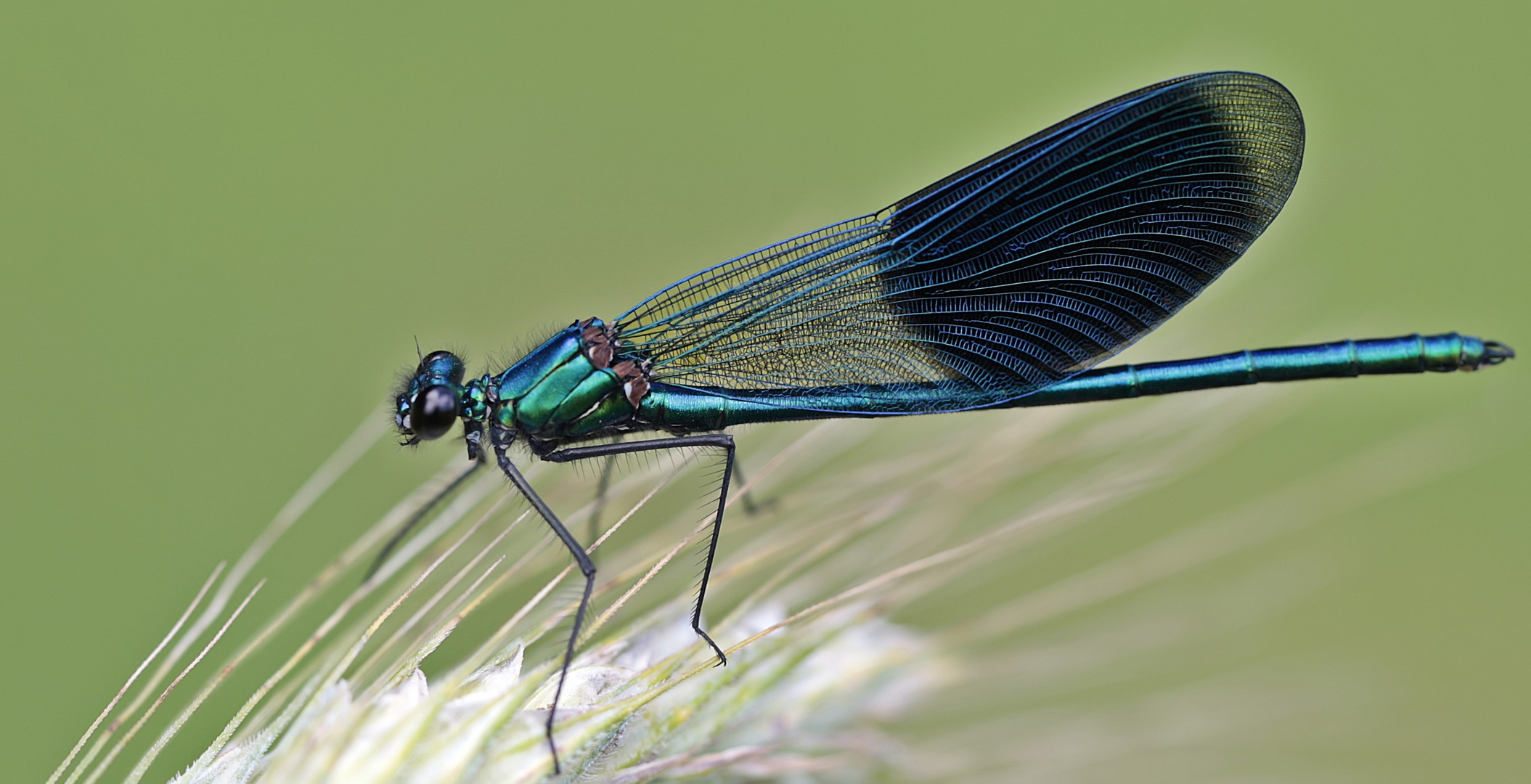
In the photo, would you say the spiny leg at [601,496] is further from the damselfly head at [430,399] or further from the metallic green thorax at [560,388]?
the damselfly head at [430,399]

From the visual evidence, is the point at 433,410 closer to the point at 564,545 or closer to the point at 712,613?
the point at 564,545

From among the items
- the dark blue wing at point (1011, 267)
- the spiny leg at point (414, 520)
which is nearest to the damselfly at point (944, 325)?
the dark blue wing at point (1011, 267)

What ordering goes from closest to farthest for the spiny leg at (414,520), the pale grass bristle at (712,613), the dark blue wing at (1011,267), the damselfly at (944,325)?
1. the pale grass bristle at (712,613)
2. the dark blue wing at (1011,267)
3. the damselfly at (944,325)
4. the spiny leg at (414,520)

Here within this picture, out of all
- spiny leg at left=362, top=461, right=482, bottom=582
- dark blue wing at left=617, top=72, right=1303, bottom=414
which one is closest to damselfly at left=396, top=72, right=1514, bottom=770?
dark blue wing at left=617, top=72, right=1303, bottom=414

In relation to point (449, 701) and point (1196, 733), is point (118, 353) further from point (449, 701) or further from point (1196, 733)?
point (1196, 733)

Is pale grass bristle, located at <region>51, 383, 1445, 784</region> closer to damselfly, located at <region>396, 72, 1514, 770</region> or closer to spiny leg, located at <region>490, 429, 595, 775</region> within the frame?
spiny leg, located at <region>490, 429, 595, 775</region>

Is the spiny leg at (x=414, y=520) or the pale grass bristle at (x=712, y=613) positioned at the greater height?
the spiny leg at (x=414, y=520)
